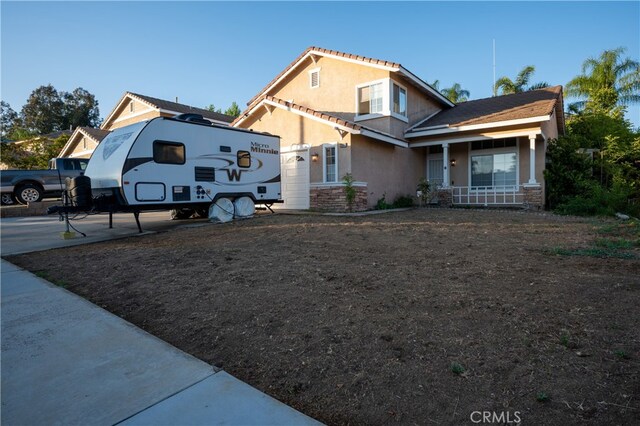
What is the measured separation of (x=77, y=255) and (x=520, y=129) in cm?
1481

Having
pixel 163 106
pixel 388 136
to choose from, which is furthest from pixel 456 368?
pixel 163 106

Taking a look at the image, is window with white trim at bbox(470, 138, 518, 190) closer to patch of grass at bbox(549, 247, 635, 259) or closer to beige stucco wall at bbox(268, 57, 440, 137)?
beige stucco wall at bbox(268, 57, 440, 137)

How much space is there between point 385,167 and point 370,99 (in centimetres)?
300

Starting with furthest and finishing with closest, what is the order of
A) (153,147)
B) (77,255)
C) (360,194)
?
(360,194), (153,147), (77,255)

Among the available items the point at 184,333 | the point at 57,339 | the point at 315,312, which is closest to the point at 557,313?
the point at 315,312

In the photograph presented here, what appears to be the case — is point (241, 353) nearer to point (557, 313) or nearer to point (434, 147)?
point (557, 313)

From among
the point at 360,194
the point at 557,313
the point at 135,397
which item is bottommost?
the point at 135,397

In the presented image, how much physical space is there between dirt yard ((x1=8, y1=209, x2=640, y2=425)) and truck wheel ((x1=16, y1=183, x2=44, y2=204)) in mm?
11063

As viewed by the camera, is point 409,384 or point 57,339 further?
point 57,339

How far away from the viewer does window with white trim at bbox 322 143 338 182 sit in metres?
13.3

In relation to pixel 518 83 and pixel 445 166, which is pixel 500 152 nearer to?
pixel 445 166

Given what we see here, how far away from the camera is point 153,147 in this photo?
8891mm

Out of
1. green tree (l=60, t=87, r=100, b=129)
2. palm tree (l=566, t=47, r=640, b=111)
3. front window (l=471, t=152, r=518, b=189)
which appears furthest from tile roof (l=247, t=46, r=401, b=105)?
green tree (l=60, t=87, r=100, b=129)

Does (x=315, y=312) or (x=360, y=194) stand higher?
(x=360, y=194)
